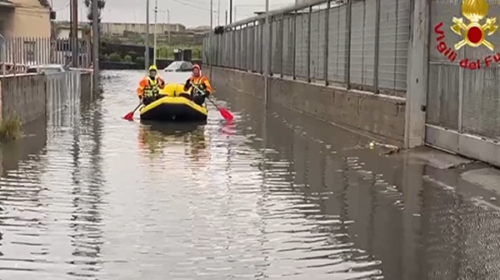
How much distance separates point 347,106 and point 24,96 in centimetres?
797

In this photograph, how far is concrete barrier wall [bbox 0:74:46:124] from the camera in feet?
62.2

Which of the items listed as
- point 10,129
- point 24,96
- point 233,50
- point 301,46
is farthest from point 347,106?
point 233,50

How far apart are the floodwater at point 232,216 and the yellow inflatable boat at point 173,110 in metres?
5.72

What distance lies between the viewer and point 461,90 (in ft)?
48.2

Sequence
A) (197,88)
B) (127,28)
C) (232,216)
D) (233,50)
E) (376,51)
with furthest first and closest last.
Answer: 1. (127,28)
2. (233,50)
3. (197,88)
4. (376,51)
5. (232,216)

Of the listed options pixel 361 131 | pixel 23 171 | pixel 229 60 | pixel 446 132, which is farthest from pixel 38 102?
pixel 229 60

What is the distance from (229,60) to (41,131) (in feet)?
109

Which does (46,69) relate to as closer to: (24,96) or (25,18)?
(24,96)

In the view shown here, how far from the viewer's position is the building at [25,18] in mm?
54125

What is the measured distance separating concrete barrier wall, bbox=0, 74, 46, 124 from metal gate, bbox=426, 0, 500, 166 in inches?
351

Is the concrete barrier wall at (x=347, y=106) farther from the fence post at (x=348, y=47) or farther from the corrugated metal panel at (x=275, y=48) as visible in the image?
the corrugated metal panel at (x=275, y=48)

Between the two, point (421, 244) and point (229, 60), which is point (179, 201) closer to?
point (421, 244)

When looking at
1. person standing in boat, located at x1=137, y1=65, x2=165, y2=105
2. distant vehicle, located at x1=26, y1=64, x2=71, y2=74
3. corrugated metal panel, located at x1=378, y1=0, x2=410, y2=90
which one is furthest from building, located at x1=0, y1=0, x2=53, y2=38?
corrugated metal panel, located at x1=378, y1=0, x2=410, y2=90

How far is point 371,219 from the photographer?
998 centimetres
